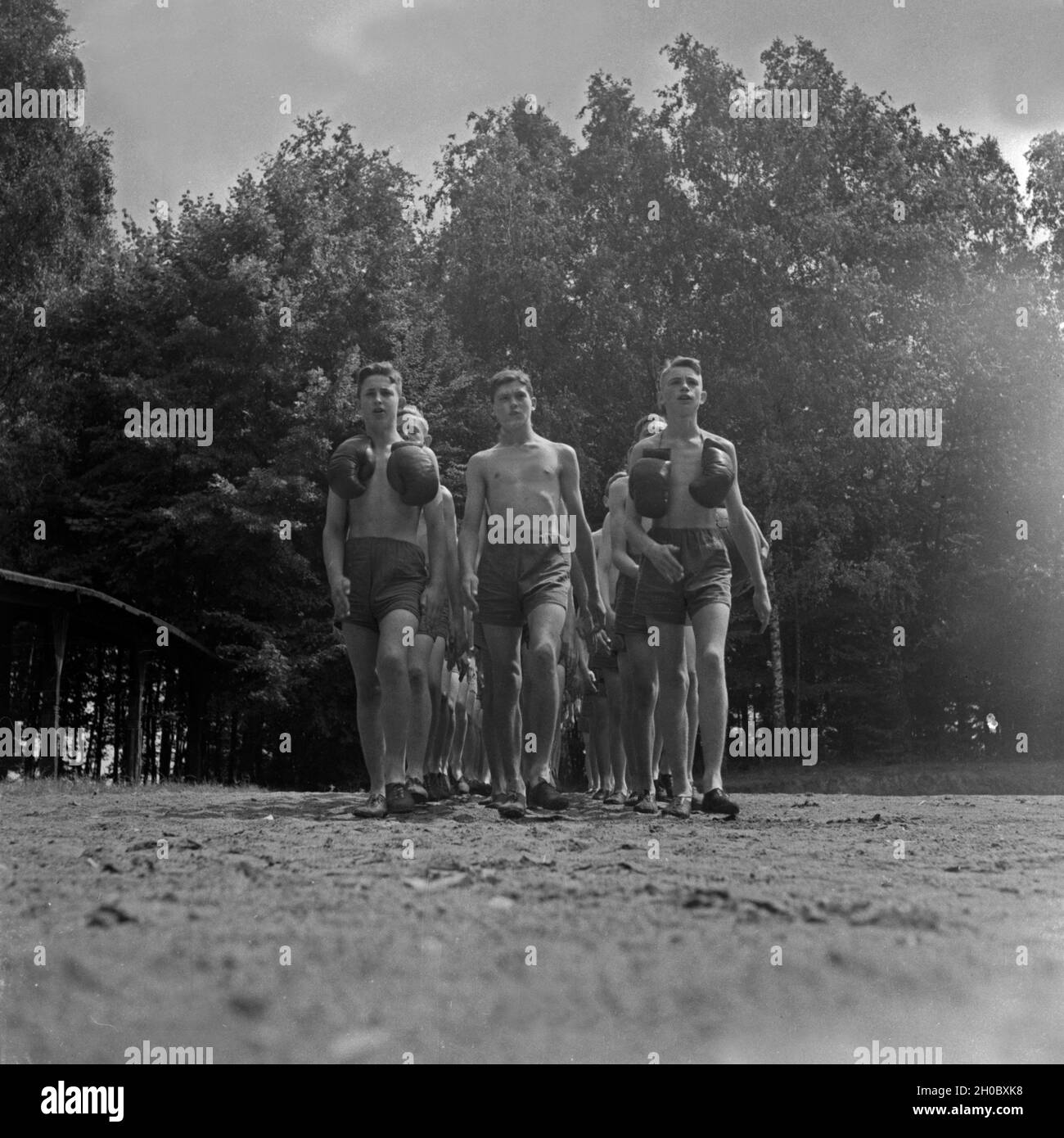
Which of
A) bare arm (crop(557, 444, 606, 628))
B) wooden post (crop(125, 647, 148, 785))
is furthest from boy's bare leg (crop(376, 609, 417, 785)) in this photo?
wooden post (crop(125, 647, 148, 785))

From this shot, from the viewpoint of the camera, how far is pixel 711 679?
24.4ft

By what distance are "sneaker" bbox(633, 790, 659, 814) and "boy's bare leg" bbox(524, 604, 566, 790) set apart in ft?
2.77

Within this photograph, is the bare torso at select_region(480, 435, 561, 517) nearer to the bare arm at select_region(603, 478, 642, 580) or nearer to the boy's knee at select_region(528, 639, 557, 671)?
the bare arm at select_region(603, 478, 642, 580)

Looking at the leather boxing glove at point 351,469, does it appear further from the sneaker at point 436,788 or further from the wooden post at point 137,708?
the wooden post at point 137,708

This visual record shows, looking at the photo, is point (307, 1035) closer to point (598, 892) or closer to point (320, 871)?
point (598, 892)

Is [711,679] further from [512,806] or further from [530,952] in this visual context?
[530,952]

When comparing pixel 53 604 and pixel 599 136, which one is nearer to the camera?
pixel 53 604

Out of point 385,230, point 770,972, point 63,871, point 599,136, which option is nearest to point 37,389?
point 385,230

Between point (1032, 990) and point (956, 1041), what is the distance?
16.1 inches

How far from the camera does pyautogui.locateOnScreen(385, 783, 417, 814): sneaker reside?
7465 millimetres

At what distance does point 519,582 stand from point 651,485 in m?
0.89

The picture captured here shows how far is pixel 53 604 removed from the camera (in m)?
15.7

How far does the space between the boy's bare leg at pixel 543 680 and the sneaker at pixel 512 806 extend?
15 centimetres

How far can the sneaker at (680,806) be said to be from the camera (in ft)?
24.5
